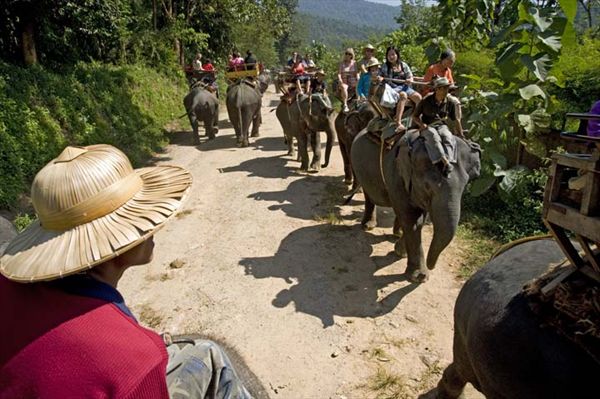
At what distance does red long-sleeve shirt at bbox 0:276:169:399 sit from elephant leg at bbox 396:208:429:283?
13.3ft

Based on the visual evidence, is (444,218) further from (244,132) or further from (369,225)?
(244,132)

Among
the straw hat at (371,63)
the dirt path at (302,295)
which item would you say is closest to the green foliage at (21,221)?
the dirt path at (302,295)

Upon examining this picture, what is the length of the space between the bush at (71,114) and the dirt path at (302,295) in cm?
323

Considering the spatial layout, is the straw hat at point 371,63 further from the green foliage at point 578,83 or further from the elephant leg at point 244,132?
the elephant leg at point 244,132

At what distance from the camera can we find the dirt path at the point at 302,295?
3980 millimetres

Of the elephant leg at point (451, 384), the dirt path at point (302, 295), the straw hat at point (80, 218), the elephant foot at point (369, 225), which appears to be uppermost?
the straw hat at point (80, 218)

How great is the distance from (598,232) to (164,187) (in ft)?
5.78

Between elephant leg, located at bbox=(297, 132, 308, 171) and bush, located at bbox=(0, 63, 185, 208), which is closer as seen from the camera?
bush, located at bbox=(0, 63, 185, 208)

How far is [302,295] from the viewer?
509 centimetres

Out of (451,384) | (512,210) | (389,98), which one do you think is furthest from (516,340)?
(512,210)

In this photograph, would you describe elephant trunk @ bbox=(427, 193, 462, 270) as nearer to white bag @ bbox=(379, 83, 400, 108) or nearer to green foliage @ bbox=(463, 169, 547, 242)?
green foliage @ bbox=(463, 169, 547, 242)

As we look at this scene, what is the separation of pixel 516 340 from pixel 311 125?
307 inches

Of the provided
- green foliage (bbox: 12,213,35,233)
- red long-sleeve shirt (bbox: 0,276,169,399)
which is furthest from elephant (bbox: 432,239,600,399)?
green foliage (bbox: 12,213,35,233)

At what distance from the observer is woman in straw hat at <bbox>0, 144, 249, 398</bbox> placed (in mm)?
1333
